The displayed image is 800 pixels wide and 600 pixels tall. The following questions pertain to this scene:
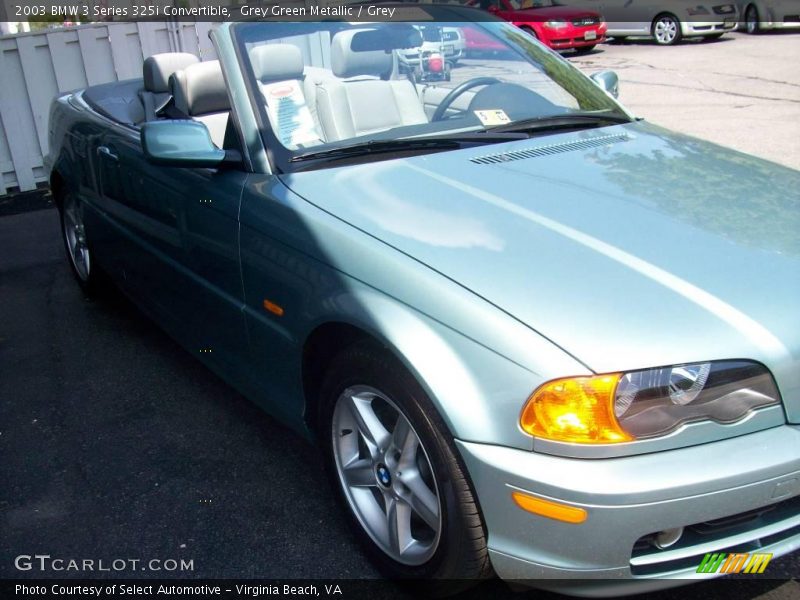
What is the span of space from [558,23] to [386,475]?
647 inches

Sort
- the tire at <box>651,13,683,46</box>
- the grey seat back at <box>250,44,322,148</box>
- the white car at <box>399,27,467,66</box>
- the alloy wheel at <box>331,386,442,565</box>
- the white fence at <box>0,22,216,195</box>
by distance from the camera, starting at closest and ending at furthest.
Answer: the alloy wheel at <box>331,386,442,565</box>, the grey seat back at <box>250,44,322,148</box>, the white car at <box>399,27,467,66</box>, the white fence at <box>0,22,216,195</box>, the tire at <box>651,13,683,46</box>

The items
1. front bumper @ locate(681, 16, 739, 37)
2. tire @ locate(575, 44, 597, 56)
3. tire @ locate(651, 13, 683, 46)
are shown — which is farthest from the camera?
tire @ locate(651, 13, 683, 46)

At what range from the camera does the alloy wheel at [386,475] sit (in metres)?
2.28

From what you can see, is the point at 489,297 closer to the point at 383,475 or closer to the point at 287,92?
the point at 383,475

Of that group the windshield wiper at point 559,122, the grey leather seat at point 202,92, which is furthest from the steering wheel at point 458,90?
the grey leather seat at point 202,92

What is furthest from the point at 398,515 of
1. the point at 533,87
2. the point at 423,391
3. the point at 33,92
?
the point at 33,92

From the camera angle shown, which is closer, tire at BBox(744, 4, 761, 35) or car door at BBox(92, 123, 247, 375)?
car door at BBox(92, 123, 247, 375)

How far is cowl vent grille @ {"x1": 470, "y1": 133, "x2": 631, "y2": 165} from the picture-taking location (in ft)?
9.41

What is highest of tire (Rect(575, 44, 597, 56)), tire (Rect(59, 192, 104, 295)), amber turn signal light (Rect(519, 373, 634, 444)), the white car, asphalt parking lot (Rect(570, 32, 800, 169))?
the white car

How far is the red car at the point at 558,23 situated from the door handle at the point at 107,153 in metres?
14.4

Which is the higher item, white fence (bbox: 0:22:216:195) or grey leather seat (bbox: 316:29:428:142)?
grey leather seat (bbox: 316:29:428:142)

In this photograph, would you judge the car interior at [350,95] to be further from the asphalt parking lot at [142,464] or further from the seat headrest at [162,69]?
the seat headrest at [162,69]

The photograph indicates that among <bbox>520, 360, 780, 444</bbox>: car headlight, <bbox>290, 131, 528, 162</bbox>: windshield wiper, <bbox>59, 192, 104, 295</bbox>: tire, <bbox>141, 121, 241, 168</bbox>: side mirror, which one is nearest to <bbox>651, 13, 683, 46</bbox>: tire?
<bbox>59, 192, 104, 295</bbox>: tire

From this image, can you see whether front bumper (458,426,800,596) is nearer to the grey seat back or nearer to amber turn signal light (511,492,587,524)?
amber turn signal light (511,492,587,524)
